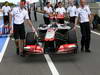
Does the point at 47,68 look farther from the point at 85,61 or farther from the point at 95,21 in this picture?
the point at 95,21

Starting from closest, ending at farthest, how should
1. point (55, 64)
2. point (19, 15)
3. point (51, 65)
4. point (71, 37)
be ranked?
1. point (51, 65)
2. point (55, 64)
3. point (71, 37)
4. point (19, 15)

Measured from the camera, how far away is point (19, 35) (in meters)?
12.5

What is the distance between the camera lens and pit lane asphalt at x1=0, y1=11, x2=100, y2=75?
9.48 meters

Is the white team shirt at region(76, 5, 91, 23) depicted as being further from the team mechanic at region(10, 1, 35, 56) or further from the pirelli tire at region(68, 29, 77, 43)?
the team mechanic at region(10, 1, 35, 56)

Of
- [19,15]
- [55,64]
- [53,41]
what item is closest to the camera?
[55,64]

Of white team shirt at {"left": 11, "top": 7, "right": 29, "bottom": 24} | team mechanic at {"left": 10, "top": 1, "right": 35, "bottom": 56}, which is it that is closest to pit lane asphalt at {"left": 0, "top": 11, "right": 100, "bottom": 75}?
team mechanic at {"left": 10, "top": 1, "right": 35, "bottom": 56}

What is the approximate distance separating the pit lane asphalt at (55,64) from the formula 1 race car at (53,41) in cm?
38

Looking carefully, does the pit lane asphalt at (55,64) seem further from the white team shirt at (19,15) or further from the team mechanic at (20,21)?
the white team shirt at (19,15)

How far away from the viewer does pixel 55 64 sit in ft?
34.8

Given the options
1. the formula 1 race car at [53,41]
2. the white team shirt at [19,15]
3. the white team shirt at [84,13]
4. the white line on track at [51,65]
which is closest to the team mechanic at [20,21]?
the white team shirt at [19,15]

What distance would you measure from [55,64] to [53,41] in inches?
49.5

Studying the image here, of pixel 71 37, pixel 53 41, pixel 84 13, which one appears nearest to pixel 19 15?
pixel 53 41

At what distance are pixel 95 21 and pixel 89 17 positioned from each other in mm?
9769

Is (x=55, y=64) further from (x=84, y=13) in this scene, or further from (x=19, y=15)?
(x=84, y=13)
